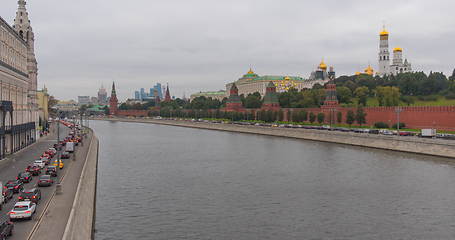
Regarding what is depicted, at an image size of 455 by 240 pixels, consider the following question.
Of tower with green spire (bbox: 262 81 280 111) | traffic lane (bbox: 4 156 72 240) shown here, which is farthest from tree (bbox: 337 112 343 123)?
traffic lane (bbox: 4 156 72 240)

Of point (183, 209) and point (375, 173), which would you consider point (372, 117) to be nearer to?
point (375, 173)

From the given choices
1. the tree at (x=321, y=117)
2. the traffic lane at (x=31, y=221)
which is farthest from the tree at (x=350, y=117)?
the traffic lane at (x=31, y=221)

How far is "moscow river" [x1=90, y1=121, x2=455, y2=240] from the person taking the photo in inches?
791

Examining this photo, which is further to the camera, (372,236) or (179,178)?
(179,178)

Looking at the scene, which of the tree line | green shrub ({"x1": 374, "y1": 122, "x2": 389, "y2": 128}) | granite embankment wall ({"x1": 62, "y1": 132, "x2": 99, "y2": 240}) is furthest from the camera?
the tree line

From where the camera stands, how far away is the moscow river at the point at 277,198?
20094 mm

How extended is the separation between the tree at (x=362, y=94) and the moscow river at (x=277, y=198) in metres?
59.3

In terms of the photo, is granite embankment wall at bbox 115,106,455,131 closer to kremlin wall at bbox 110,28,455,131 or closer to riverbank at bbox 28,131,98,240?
kremlin wall at bbox 110,28,455,131

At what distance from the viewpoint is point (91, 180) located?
1077 inches

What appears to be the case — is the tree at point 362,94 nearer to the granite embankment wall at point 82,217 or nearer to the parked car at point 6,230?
the granite embankment wall at point 82,217

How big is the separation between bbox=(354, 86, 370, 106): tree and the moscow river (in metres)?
59.3

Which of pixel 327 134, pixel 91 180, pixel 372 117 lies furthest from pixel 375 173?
pixel 372 117

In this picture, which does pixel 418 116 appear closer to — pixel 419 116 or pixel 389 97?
pixel 419 116

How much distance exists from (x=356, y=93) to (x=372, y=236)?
301 feet
